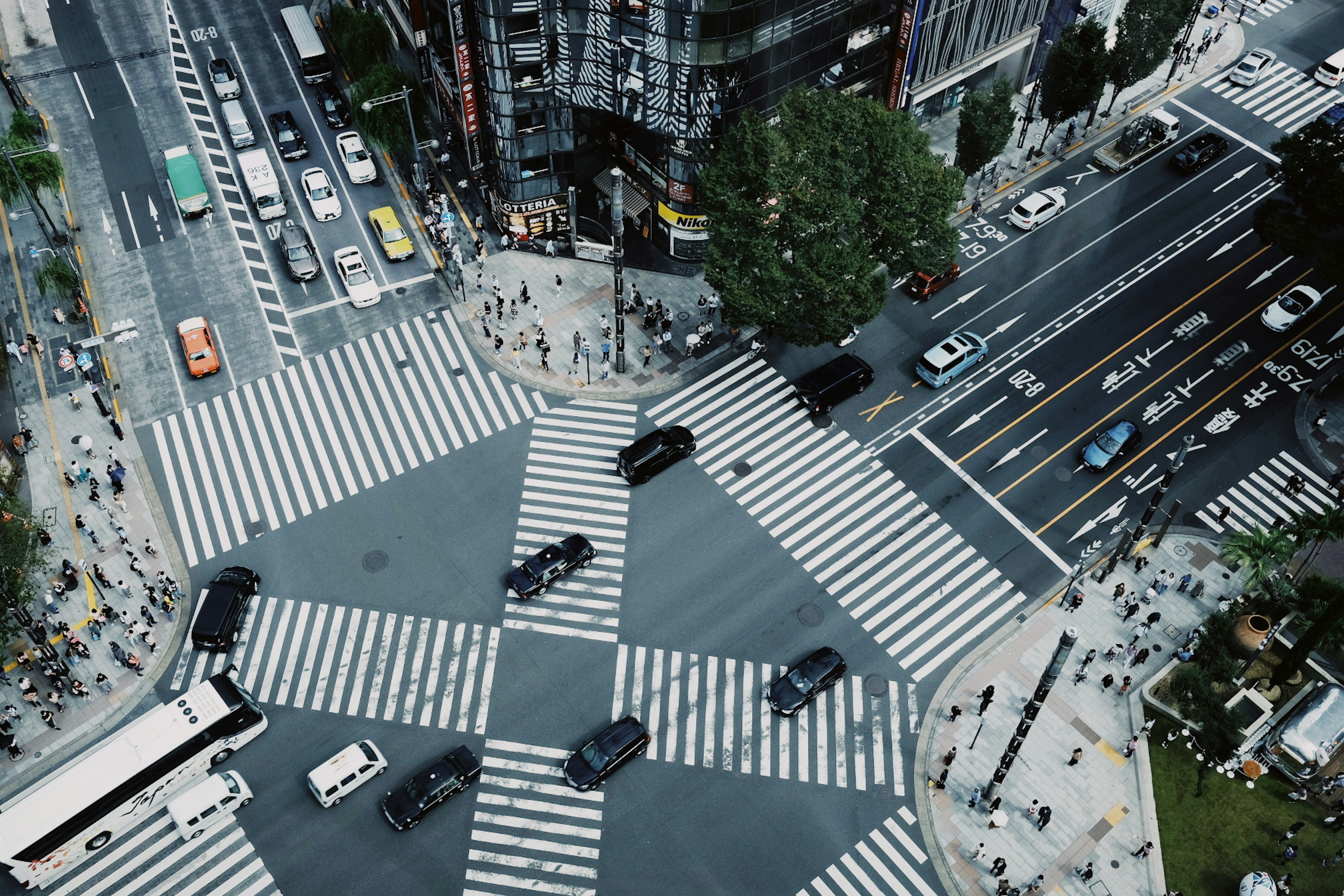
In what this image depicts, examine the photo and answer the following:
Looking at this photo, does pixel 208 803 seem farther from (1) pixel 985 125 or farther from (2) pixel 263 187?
(1) pixel 985 125

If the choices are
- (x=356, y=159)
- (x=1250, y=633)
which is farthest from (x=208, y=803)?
(x=1250, y=633)

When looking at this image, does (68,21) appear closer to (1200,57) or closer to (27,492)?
(27,492)

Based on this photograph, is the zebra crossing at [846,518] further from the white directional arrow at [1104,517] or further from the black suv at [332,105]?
the black suv at [332,105]

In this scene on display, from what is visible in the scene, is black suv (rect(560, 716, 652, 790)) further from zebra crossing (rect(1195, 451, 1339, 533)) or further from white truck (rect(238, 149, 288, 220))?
white truck (rect(238, 149, 288, 220))

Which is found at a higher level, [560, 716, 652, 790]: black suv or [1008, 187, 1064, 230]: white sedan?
[1008, 187, 1064, 230]: white sedan

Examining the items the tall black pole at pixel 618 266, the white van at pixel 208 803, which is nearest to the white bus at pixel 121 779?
the white van at pixel 208 803

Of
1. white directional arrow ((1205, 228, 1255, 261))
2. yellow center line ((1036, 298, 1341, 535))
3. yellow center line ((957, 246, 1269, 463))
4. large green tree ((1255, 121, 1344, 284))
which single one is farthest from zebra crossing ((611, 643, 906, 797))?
white directional arrow ((1205, 228, 1255, 261))
